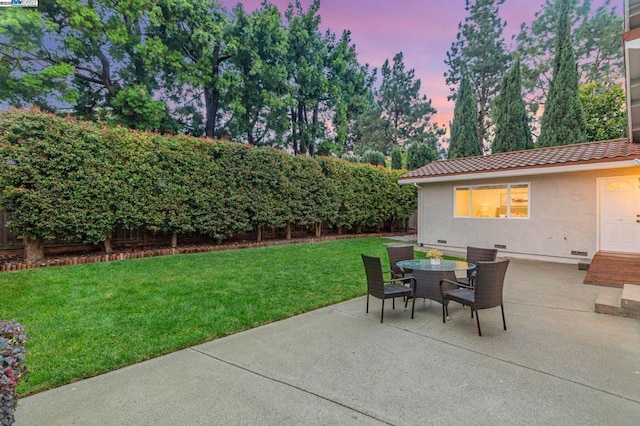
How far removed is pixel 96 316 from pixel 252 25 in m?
15.1

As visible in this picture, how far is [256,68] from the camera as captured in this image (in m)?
15.1

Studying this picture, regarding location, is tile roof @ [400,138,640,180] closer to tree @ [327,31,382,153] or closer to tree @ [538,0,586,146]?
tree @ [538,0,586,146]

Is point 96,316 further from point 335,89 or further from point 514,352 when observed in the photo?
point 335,89

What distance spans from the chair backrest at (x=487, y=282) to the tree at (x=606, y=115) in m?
19.9

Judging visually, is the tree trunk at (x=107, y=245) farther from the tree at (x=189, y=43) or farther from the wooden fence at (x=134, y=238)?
the tree at (x=189, y=43)

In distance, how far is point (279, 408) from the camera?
8.23 feet

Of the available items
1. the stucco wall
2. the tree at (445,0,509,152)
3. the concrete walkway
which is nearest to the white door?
the stucco wall

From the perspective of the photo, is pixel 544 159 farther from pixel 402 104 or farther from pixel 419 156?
pixel 402 104

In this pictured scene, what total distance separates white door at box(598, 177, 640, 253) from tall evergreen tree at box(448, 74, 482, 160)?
11.7 meters

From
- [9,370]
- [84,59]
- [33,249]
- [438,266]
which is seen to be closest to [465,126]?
[438,266]

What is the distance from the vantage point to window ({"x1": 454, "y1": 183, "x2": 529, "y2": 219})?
9875 millimetres

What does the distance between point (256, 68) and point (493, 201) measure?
1204cm

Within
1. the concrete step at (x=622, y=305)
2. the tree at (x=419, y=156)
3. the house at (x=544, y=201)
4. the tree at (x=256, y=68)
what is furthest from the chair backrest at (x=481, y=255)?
the tree at (x=419, y=156)

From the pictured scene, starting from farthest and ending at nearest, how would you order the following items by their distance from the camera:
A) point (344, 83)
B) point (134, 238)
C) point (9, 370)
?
point (344, 83) → point (134, 238) → point (9, 370)
